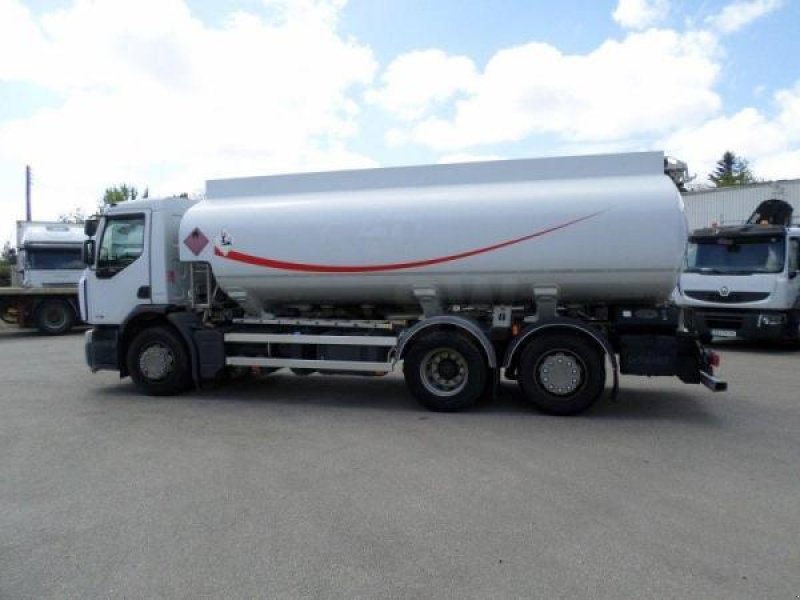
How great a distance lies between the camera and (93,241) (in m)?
9.23

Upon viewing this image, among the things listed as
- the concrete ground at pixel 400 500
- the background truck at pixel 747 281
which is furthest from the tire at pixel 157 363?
the background truck at pixel 747 281

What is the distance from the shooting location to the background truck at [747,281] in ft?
42.2

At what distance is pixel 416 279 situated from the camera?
25.8 feet

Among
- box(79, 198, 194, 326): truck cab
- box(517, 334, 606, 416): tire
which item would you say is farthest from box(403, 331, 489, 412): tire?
box(79, 198, 194, 326): truck cab

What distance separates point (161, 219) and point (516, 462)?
6049mm

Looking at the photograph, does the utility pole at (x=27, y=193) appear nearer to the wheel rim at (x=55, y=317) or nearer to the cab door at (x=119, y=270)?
the wheel rim at (x=55, y=317)

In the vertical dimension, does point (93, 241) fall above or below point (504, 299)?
above

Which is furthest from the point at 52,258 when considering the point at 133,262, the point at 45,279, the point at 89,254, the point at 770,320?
the point at 770,320

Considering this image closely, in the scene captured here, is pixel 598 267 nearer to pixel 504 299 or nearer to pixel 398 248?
pixel 504 299

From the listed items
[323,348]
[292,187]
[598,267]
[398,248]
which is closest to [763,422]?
[598,267]

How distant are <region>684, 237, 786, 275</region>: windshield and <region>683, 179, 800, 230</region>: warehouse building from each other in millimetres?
7386

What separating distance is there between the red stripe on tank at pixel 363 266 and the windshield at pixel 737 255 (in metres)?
7.11

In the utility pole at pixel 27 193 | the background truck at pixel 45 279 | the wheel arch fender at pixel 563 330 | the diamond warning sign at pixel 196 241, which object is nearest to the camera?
the wheel arch fender at pixel 563 330

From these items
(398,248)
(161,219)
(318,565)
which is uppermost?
(161,219)
